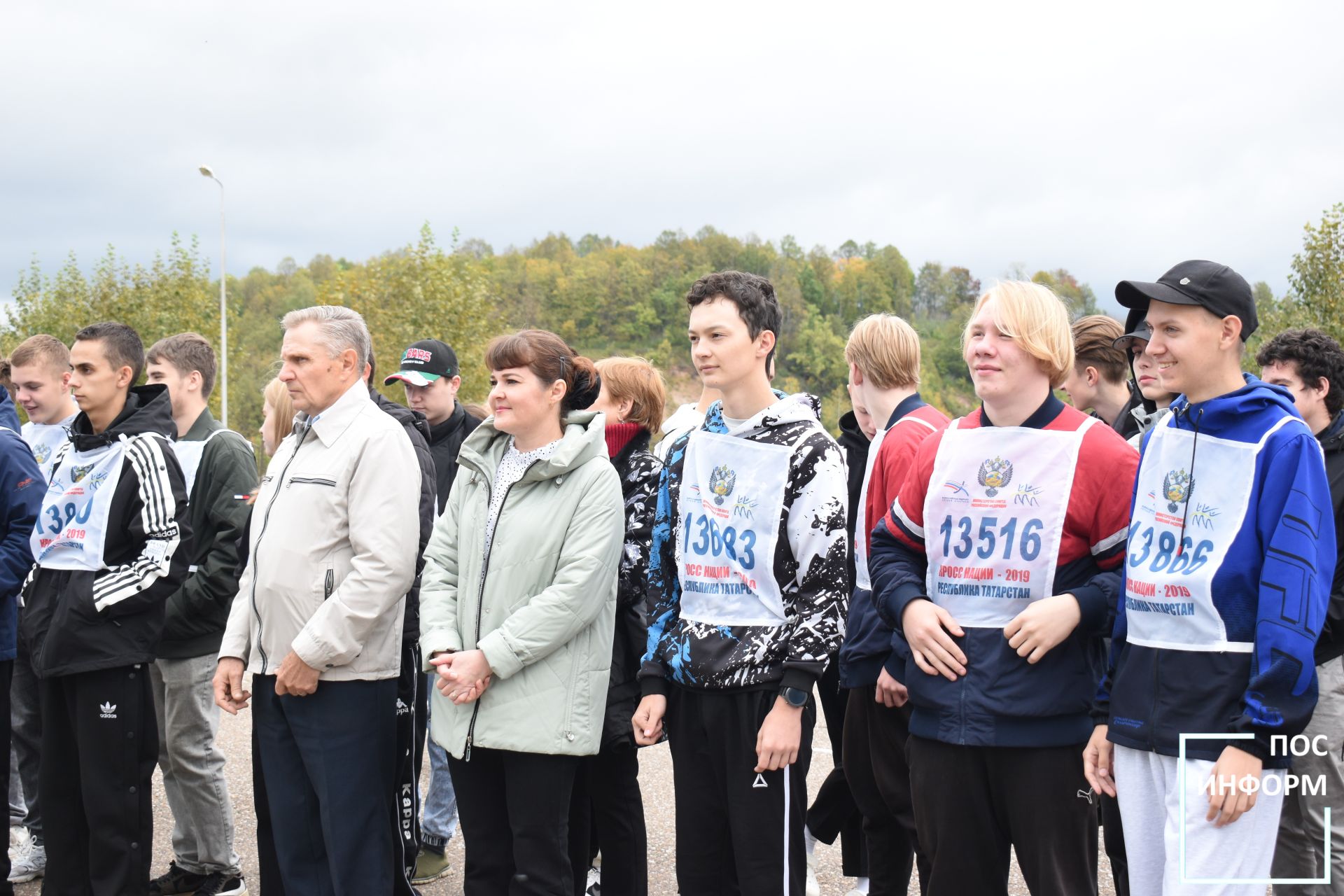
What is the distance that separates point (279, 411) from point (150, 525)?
0.93 m

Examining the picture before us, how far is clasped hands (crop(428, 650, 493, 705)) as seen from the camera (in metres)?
3.47

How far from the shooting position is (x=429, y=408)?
5816 millimetres

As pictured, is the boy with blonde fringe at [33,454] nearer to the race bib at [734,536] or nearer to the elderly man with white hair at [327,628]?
the elderly man with white hair at [327,628]

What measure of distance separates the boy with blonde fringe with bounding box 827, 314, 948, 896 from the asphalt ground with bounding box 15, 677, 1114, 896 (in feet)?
2.61

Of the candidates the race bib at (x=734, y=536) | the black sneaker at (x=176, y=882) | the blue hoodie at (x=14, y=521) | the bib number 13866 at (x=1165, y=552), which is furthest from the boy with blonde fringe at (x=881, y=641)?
the blue hoodie at (x=14, y=521)

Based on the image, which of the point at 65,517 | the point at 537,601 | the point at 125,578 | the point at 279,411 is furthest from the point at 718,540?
the point at 65,517

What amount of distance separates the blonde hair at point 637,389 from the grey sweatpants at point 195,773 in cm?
235

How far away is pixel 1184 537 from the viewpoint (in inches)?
104

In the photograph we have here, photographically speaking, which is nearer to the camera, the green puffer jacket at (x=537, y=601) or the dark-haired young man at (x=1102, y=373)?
the green puffer jacket at (x=537, y=601)

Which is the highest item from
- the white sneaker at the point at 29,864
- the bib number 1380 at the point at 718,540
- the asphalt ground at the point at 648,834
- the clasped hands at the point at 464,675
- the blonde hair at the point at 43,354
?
the blonde hair at the point at 43,354

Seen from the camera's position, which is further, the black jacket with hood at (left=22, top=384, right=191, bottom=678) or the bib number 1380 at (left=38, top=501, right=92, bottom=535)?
the bib number 1380 at (left=38, top=501, right=92, bottom=535)

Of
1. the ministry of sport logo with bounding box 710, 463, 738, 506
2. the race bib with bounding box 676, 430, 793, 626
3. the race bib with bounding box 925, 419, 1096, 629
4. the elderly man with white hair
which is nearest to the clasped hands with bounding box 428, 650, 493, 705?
the elderly man with white hair

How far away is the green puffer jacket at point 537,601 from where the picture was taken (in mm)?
3488

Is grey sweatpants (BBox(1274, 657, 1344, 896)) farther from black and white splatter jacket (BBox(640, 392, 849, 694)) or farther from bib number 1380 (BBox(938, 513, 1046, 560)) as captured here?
black and white splatter jacket (BBox(640, 392, 849, 694))
